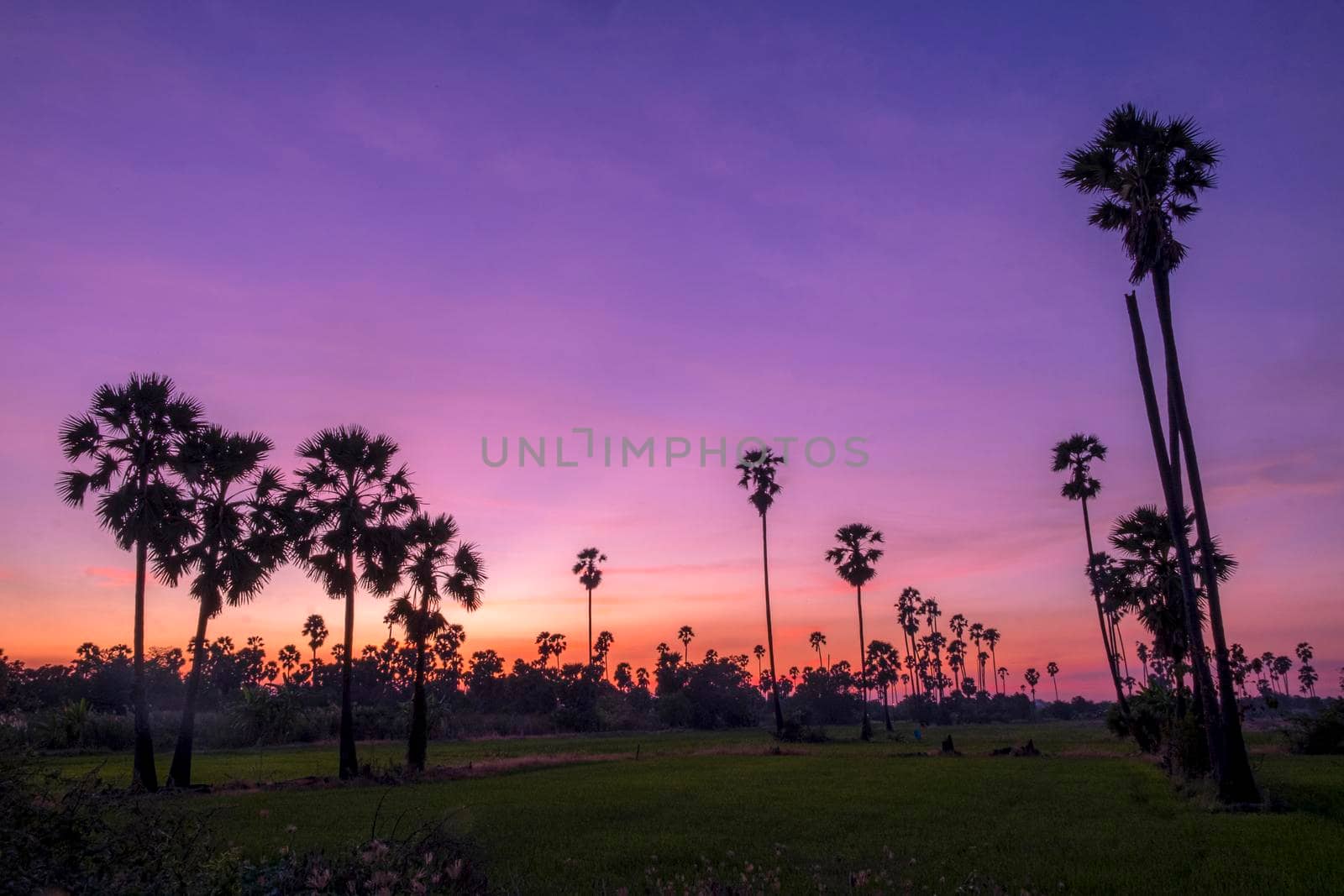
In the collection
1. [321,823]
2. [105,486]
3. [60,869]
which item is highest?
[105,486]

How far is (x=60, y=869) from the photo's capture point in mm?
4957

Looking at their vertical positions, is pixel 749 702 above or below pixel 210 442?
below

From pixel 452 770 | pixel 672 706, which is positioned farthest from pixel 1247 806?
pixel 672 706

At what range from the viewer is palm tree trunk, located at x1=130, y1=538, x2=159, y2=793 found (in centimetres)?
2535

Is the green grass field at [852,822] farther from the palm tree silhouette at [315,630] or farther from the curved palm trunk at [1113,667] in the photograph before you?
the palm tree silhouette at [315,630]

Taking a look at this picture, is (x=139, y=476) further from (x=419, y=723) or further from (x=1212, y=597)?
(x=1212, y=597)

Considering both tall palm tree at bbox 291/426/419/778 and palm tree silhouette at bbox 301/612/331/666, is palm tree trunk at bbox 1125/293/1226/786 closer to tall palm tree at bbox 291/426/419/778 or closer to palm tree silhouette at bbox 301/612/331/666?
tall palm tree at bbox 291/426/419/778

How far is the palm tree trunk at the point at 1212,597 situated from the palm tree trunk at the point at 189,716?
30.8 m

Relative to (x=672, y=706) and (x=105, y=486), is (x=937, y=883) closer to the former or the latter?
(x=105, y=486)

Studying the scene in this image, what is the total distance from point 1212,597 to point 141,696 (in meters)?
33.4

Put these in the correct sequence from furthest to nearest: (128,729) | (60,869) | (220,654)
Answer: (220,654), (128,729), (60,869)

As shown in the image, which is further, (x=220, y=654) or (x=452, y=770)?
(x=220, y=654)

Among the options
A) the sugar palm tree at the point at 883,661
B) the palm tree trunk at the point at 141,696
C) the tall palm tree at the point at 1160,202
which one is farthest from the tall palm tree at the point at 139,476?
the sugar palm tree at the point at 883,661

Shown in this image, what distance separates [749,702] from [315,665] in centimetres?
6012
